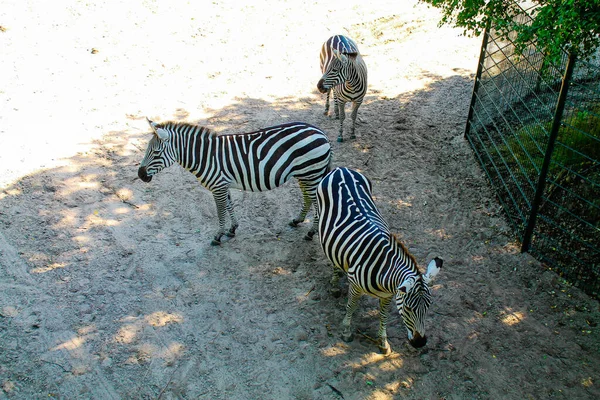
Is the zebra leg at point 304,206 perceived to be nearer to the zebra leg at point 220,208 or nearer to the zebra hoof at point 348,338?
the zebra leg at point 220,208

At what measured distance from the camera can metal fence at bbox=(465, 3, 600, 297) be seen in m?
6.22

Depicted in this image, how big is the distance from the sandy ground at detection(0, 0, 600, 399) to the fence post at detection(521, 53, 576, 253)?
0.33m

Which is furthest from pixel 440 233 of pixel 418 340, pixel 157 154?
pixel 157 154

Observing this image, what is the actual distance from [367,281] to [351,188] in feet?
3.85

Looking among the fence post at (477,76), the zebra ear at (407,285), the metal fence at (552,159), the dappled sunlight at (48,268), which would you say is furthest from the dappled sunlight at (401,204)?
the dappled sunlight at (48,268)

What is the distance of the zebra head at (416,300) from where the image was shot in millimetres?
4496

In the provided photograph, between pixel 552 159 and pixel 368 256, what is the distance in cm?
343

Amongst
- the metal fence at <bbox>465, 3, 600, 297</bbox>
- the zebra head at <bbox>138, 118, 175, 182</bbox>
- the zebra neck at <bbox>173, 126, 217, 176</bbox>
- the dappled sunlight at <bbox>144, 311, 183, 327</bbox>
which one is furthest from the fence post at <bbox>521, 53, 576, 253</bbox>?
the zebra head at <bbox>138, 118, 175, 182</bbox>

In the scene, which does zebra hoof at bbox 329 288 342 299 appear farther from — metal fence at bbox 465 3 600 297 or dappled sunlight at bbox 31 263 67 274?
dappled sunlight at bbox 31 263 67 274

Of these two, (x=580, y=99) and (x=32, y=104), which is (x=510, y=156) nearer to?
(x=580, y=99)

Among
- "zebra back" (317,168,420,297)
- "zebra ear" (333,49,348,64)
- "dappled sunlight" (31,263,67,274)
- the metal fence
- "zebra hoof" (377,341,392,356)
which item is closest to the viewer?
"zebra back" (317,168,420,297)

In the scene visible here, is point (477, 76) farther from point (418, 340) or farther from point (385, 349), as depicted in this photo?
point (418, 340)

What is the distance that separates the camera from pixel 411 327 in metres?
4.61

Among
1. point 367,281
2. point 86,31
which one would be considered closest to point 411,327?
point 367,281
